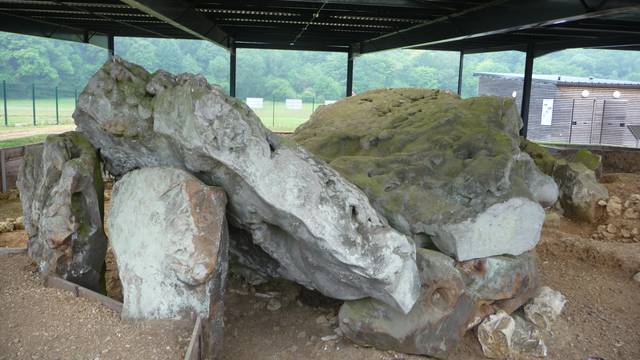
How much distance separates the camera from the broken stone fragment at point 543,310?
19.7 feet

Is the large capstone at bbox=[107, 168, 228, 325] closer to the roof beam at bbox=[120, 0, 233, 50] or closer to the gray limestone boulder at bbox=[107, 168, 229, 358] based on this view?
the gray limestone boulder at bbox=[107, 168, 229, 358]

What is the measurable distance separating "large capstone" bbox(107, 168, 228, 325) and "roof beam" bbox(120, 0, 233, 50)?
3.47 meters

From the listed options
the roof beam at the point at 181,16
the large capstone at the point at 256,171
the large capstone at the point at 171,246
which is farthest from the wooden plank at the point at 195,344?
the roof beam at the point at 181,16

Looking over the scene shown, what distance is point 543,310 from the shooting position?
19.8 feet

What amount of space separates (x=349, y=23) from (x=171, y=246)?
863 cm

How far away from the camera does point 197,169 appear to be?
477 cm

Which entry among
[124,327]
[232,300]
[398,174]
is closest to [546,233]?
[398,174]

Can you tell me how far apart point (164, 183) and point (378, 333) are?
2533mm

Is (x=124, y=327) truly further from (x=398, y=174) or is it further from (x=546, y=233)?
(x=546, y=233)

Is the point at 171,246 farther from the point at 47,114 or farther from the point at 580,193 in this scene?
the point at 47,114

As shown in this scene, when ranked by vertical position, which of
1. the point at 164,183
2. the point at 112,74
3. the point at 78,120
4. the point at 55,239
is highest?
the point at 112,74

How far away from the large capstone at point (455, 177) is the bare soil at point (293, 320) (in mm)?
1224

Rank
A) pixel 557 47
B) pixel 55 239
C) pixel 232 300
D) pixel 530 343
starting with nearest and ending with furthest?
pixel 55 239 < pixel 530 343 < pixel 232 300 < pixel 557 47

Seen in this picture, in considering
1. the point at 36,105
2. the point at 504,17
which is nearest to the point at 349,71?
the point at 504,17
